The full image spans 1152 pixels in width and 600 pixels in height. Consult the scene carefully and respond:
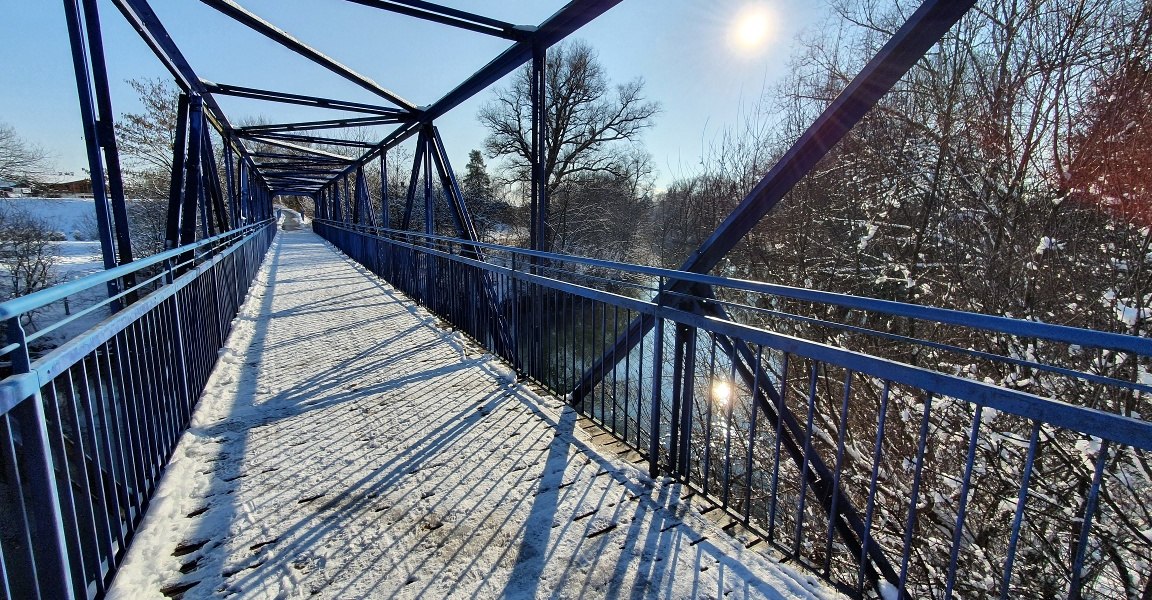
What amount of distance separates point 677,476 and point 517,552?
1.03 m

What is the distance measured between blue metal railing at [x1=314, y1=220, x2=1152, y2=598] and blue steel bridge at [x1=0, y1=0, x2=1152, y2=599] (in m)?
0.02

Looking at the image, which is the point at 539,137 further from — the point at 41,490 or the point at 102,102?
the point at 41,490

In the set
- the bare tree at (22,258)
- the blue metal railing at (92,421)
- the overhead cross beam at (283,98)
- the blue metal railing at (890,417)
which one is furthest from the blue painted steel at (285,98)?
the bare tree at (22,258)

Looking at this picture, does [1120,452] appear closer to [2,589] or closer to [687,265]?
[687,265]

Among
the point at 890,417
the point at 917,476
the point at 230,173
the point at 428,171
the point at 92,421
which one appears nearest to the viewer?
the point at 917,476

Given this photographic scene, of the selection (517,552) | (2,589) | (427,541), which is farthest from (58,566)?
(517,552)

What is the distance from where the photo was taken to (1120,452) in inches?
160

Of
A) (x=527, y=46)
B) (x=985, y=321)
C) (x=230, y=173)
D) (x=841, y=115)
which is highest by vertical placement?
(x=527, y=46)

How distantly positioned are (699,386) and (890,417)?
12.0 ft

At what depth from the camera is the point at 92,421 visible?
72.4 inches

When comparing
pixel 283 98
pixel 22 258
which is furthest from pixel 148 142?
pixel 283 98

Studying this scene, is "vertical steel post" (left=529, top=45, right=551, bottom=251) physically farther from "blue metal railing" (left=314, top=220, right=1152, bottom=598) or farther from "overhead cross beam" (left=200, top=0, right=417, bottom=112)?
"overhead cross beam" (left=200, top=0, right=417, bottom=112)

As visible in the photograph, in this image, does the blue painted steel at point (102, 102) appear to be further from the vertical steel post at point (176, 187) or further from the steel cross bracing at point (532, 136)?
the vertical steel post at point (176, 187)

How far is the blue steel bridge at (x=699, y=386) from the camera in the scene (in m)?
1.56
